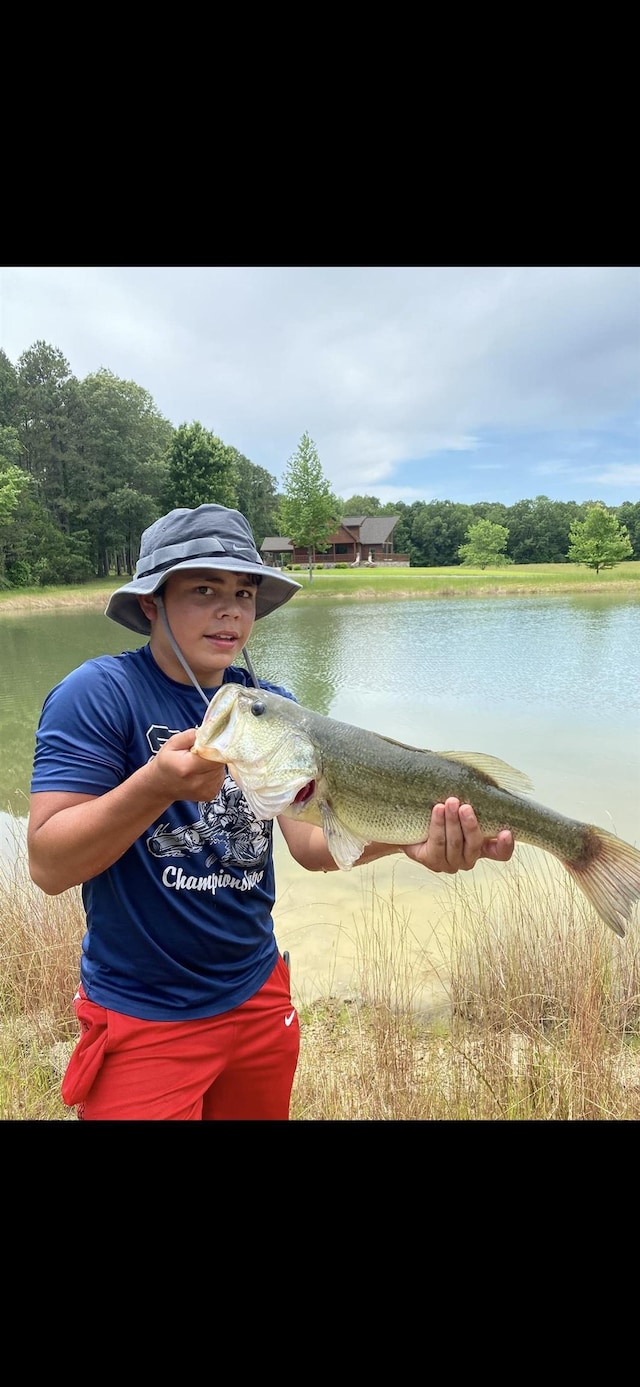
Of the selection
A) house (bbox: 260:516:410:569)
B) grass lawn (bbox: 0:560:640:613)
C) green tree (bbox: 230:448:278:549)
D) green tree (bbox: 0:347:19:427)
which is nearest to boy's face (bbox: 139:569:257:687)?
grass lawn (bbox: 0:560:640:613)

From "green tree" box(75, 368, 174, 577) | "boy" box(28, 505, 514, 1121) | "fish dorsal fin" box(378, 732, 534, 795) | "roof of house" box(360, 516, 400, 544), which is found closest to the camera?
"boy" box(28, 505, 514, 1121)

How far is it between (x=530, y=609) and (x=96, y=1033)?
2977cm

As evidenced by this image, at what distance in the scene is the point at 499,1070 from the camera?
8.73 ft

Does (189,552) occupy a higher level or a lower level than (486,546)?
lower

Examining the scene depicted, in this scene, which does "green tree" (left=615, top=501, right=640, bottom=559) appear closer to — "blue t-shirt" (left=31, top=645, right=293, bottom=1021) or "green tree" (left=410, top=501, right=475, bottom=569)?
"green tree" (left=410, top=501, right=475, bottom=569)

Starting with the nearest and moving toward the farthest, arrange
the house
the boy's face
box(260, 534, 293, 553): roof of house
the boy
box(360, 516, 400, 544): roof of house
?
the boy, the boy's face, box(260, 534, 293, 553): roof of house, the house, box(360, 516, 400, 544): roof of house

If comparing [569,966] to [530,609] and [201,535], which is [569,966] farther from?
[530,609]

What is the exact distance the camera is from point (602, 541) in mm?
44188

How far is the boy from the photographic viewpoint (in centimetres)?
138

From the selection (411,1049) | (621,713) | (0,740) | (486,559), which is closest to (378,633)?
(621,713)

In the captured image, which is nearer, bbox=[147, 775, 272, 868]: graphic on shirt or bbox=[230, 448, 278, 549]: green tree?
bbox=[147, 775, 272, 868]: graphic on shirt

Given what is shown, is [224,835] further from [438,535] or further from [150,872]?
[438,535]

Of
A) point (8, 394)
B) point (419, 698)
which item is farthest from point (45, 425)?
point (419, 698)

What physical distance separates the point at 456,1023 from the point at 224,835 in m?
2.06
